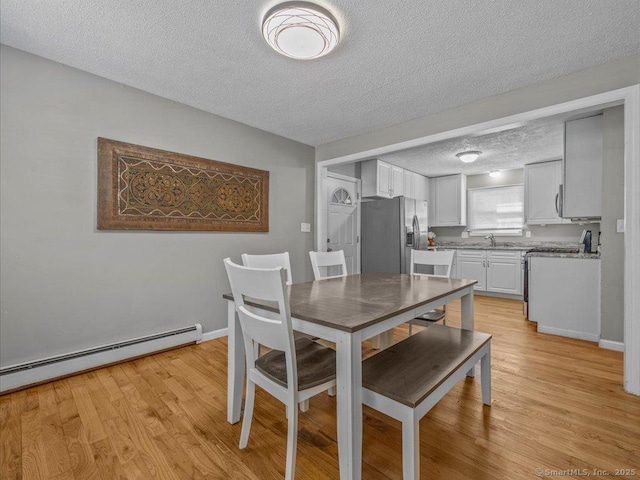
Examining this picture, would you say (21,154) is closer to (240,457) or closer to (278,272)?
(278,272)

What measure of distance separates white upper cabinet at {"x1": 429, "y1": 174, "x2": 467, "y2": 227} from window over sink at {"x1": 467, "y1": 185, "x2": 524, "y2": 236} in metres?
0.19

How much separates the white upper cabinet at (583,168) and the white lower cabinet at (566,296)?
1.80 ft

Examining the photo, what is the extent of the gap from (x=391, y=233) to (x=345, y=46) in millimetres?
2985

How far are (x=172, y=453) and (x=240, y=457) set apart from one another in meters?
0.34

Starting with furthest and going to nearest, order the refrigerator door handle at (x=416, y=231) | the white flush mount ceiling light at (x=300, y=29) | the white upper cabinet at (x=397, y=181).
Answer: the white upper cabinet at (x=397, y=181) → the refrigerator door handle at (x=416, y=231) → the white flush mount ceiling light at (x=300, y=29)

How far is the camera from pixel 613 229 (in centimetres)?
271

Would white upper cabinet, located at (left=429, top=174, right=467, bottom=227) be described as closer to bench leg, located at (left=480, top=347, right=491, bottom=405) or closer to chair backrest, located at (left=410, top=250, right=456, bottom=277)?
chair backrest, located at (left=410, top=250, right=456, bottom=277)

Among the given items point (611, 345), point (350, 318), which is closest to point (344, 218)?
point (611, 345)

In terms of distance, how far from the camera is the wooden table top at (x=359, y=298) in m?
1.25

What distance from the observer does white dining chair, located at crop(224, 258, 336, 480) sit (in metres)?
1.20

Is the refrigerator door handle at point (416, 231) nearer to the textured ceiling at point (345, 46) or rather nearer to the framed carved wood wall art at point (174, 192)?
the textured ceiling at point (345, 46)

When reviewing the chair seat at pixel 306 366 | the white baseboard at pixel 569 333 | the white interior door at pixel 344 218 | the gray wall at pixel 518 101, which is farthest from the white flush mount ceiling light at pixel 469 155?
the chair seat at pixel 306 366

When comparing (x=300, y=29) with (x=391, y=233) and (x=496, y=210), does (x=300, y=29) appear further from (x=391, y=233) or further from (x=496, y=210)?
(x=496, y=210)

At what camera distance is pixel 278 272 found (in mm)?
1161
